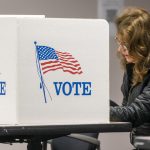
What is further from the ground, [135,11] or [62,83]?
[135,11]

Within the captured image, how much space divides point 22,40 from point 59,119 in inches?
11.8

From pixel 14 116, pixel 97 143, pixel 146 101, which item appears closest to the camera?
pixel 14 116

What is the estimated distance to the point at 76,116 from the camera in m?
1.65

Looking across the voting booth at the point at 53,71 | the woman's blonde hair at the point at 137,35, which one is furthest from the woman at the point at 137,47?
the voting booth at the point at 53,71

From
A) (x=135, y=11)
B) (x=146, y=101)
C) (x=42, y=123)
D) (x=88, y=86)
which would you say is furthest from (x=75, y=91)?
(x=135, y=11)

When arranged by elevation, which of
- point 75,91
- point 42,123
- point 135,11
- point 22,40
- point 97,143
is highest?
point 135,11

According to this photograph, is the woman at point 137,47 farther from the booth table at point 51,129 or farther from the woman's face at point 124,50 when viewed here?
the booth table at point 51,129

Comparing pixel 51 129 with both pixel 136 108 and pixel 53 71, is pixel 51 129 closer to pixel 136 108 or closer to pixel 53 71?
pixel 53 71

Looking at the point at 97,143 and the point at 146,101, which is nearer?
the point at 146,101

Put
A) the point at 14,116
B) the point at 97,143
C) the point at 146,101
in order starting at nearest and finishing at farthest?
the point at 14,116 → the point at 146,101 → the point at 97,143

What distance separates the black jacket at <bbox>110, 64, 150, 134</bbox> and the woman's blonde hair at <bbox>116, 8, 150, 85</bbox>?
6 centimetres

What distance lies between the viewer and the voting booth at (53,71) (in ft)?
5.29

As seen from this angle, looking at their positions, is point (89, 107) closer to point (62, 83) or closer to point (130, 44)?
point (62, 83)

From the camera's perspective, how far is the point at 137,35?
2.27 m
